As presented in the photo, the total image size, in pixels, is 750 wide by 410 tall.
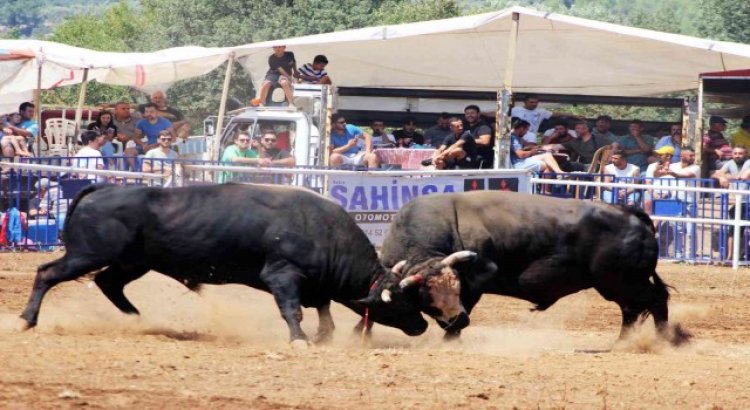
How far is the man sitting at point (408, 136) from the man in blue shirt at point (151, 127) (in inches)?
136

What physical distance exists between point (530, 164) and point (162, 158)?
5128 mm

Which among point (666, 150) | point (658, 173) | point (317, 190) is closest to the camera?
point (317, 190)

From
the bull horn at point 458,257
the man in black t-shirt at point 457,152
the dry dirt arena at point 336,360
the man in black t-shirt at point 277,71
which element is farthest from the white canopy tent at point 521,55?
the bull horn at point 458,257

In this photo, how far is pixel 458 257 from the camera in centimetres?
1059

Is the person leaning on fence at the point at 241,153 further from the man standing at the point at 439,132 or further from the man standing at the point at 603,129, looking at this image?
the man standing at the point at 603,129

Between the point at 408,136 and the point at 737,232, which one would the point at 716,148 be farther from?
the point at 408,136

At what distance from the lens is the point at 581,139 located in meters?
21.0

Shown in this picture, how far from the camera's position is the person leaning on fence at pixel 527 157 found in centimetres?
1891

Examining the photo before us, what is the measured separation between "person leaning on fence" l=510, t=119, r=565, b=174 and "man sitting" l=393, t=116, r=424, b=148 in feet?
4.84

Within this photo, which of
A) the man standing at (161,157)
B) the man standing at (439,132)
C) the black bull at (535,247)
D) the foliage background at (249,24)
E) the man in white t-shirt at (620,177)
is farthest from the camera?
the foliage background at (249,24)

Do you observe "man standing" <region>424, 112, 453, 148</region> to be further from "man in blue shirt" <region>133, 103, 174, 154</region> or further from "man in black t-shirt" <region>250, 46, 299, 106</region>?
"man in blue shirt" <region>133, 103, 174, 154</region>

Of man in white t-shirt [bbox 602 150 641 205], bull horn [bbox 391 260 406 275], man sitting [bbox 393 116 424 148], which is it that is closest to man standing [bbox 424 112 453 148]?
man sitting [bbox 393 116 424 148]

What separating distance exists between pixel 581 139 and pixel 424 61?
3316 mm

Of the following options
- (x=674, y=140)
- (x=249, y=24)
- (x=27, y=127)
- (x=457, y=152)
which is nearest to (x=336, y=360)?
(x=457, y=152)
